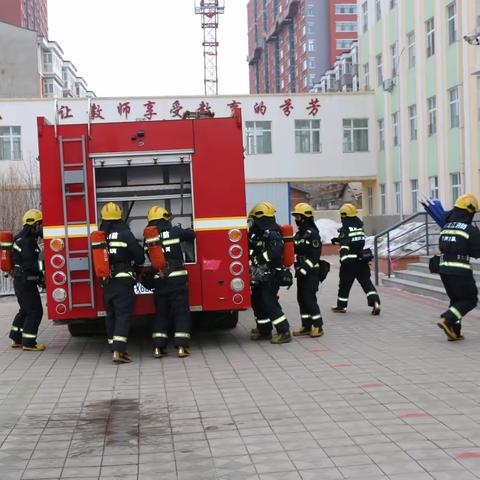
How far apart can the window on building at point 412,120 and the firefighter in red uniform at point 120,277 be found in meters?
26.8

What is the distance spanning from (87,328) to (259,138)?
28672 millimetres

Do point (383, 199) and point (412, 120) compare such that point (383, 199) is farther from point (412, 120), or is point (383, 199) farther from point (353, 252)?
point (353, 252)

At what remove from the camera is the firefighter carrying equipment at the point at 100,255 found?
8.68 meters

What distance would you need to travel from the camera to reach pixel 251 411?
21.2 feet

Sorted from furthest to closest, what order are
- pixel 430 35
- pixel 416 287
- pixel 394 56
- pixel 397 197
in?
pixel 397 197
pixel 394 56
pixel 430 35
pixel 416 287

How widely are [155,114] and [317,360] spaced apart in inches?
1177

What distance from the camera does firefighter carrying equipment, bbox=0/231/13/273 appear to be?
994 cm

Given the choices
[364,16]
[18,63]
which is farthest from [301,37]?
[364,16]

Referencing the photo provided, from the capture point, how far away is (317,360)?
8781 millimetres

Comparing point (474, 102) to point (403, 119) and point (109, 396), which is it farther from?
point (109, 396)

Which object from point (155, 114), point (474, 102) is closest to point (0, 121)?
point (155, 114)

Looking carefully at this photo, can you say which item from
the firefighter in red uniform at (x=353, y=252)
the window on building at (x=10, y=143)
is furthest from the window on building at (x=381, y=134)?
the firefighter in red uniform at (x=353, y=252)

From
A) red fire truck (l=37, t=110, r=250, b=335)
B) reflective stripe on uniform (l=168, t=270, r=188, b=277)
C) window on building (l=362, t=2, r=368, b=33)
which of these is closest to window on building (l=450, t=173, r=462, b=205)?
window on building (l=362, t=2, r=368, b=33)

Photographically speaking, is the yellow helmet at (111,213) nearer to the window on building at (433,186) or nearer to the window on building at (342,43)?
the window on building at (433,186)
